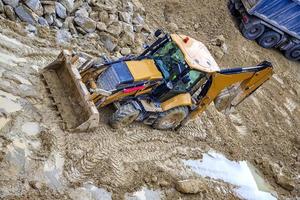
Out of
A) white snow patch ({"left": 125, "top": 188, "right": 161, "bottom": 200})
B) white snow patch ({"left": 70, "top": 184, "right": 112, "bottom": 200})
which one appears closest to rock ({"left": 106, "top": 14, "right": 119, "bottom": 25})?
white snow patch ({"left": 125, "top": 188, "right": 161, "bottom": 200})

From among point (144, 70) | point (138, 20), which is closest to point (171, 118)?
point (144, 70)

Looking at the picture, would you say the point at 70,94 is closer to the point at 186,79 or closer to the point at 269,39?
the point at 186,79

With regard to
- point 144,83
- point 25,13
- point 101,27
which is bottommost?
point 144,83

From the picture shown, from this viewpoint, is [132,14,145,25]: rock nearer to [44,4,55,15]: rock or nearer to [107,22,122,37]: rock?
[107,22,122,37]: rock

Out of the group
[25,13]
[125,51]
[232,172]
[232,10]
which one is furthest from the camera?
[232,10]

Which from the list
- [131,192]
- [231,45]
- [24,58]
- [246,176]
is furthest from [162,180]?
[231,45]

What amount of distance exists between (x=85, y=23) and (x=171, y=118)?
2945 mm

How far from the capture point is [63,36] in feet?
32.9

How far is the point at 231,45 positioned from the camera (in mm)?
13117

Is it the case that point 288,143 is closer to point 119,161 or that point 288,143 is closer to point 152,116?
point 152,116

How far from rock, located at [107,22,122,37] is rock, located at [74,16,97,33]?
394 millimetres

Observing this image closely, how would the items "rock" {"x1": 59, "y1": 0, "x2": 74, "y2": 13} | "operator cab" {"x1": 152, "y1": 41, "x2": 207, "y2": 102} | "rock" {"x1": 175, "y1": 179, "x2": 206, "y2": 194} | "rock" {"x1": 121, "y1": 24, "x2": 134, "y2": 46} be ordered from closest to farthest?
"rock" {"x1": 175, "y1": 179, "x2": 206, "y2": 194} < "operator cab" {"x1": 152, "y1": 41, "x2": 207, "y2": 102} < "rock" {"x1": 59, "y1": 0, "x2": 74, "y2": 13} < "rock" {"x1": 121, "y1": 24, "x2": 134, "y2": 46}

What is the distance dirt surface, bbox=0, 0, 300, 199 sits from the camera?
726 cm

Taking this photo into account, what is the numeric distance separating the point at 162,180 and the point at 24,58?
3.48 meters
